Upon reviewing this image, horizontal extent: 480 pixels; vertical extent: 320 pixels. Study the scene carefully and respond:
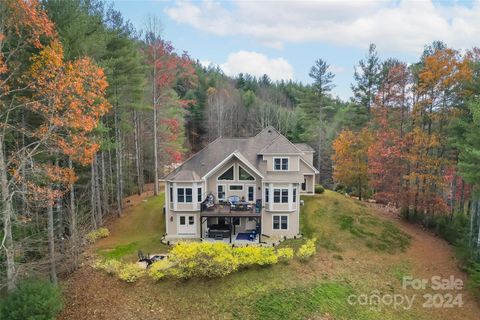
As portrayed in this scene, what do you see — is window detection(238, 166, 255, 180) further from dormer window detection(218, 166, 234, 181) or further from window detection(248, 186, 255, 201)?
window detection(248, 186, 255, 201)

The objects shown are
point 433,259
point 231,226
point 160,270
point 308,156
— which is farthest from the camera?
point 308,156

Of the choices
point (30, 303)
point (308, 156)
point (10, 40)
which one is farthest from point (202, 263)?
point (308, 156)

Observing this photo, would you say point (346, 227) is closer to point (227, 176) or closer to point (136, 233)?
point (227, 176)

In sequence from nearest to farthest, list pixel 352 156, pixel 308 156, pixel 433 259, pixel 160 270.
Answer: pixel 160 270 < pixel 433 259 < pixel 308 156 < pixel 352 156

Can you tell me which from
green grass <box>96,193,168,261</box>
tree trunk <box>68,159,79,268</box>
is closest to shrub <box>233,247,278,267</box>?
green grass <box>96,193,168,261</box>

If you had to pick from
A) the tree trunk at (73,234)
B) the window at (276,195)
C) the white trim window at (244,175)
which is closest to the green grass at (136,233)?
the tree trunk at (73,234)

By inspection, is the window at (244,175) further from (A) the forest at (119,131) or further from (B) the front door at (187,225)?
(A) the forest at (119,131)

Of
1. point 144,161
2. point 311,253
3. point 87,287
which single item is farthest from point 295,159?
point 144,161
